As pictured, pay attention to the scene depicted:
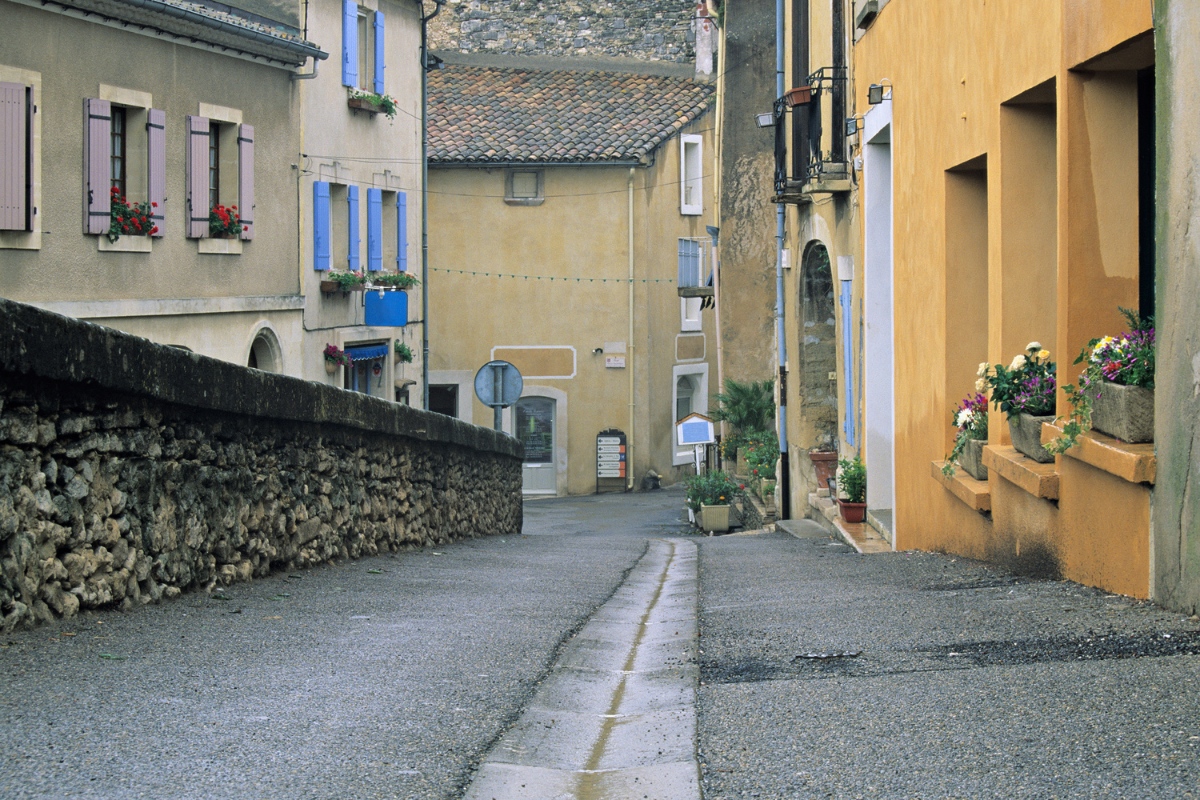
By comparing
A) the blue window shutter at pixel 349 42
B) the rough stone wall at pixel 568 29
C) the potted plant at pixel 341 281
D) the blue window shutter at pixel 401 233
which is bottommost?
the potted plant at pixel 341 281

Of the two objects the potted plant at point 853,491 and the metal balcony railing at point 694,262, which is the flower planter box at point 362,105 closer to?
the potted plant at point 853,491

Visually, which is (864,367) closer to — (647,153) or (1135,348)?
(1135,348)

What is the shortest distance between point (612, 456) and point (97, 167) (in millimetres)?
16780

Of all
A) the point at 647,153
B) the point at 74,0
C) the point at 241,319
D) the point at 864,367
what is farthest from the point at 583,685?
the point at 647,153

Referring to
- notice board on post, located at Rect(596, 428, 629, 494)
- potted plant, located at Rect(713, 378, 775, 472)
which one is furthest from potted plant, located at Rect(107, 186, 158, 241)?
notice board on post, located at Rect(596, 428, 629, 494)

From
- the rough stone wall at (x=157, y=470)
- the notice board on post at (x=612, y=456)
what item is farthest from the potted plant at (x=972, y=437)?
the notice board on post at (x=612, y=456)

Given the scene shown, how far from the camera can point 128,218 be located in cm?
1355

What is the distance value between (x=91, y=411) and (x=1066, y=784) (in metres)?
3.89

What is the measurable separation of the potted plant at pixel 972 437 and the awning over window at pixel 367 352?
12.8 m

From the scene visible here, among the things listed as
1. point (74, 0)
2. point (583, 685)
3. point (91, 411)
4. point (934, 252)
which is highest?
point (74, 0)

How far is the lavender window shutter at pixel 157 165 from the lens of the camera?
13877 mm

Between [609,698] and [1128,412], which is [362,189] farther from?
[609,698]

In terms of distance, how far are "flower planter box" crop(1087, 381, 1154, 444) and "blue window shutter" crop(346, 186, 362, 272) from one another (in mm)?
15368

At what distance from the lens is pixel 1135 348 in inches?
205
